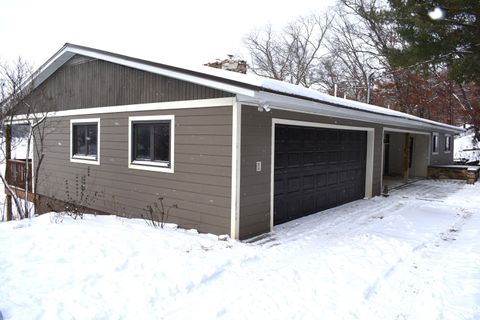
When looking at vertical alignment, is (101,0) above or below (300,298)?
above

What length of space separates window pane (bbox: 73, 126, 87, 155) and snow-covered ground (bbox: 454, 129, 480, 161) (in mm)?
26050

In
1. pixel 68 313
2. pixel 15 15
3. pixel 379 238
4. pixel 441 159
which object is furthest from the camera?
pixel 15 15

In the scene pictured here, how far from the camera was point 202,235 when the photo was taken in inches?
235

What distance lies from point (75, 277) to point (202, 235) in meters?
2.39

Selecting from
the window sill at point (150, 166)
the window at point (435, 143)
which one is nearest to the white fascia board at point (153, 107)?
the window sill at point (150, 166)

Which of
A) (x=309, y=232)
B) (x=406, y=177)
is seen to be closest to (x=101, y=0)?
(x=406, y=177)

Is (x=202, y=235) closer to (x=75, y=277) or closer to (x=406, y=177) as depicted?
(x=75, y=277)

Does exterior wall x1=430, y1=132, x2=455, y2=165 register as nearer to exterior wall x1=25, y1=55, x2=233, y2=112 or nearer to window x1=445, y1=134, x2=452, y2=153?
window x1=445, y1=134, x2=452, y2=153

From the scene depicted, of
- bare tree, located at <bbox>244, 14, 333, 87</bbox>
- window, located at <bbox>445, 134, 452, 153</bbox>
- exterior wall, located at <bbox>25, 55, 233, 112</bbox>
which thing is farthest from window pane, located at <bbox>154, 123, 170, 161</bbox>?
bare tree, located at <bbox>244, 14, 333, 87</bbox>

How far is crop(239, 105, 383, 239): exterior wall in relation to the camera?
19.1 feet

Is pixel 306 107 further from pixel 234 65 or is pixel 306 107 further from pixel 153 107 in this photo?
pixel 153 107

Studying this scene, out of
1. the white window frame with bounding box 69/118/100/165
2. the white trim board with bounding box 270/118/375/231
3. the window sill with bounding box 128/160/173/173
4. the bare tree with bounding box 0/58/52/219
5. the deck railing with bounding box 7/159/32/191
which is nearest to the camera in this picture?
the white trim board with bounding box 270/118/375/231

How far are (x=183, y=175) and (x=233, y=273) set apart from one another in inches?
99.3

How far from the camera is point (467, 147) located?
3244cm
